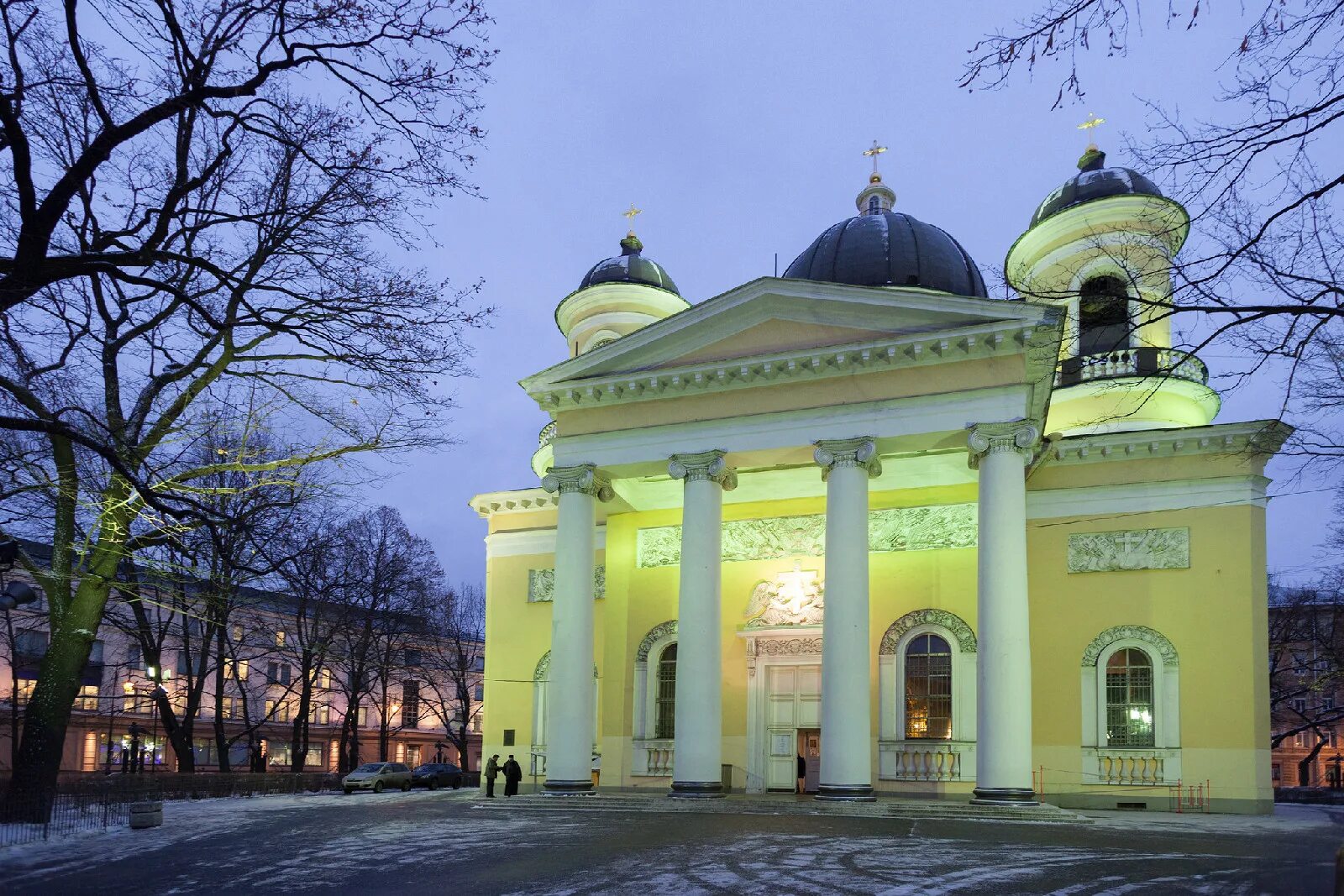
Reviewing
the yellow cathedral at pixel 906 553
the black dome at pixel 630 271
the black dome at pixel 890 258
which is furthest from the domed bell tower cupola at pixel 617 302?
the yellow cathedral at pixel 906 553

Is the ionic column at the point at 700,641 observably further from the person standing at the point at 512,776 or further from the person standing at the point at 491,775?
the person standing at the point at 491,775

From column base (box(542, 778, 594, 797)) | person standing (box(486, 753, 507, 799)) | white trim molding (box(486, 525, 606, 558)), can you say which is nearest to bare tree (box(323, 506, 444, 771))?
white trim molding (box(486, 525, 606, 558))

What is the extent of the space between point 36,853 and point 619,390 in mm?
13463

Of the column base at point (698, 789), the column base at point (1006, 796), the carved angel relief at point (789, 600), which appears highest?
the carved angel relief at point (789, 600)

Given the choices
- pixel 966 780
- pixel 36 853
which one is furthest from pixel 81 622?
pixel 966 780

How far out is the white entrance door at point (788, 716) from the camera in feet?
85.1

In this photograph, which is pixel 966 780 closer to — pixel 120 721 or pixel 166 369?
pixel 166 369

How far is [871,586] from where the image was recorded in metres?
25.6

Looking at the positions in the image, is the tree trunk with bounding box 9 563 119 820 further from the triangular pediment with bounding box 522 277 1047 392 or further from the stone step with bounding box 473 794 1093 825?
the triangular pediment with bounding box 522 277 1047 392

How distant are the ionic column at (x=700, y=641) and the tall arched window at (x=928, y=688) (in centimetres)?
485

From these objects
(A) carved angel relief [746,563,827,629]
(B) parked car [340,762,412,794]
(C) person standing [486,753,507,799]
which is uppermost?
(A) carved angel relief [746,563,827,629]

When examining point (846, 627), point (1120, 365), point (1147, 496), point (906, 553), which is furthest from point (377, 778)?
point (1120, 365)

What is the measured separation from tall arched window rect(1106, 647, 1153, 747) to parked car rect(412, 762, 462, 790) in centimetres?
2405

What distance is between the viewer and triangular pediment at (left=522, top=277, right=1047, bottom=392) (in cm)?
2134
